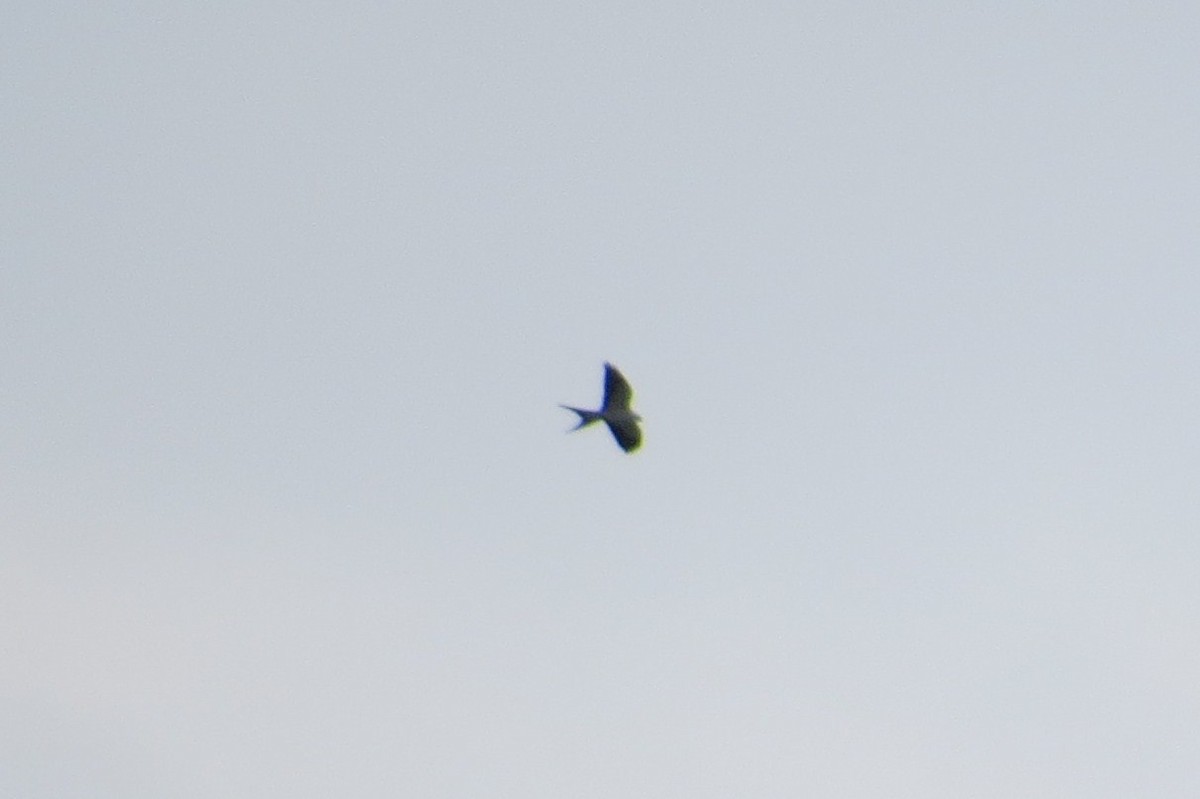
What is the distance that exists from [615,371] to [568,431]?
305 centimetres

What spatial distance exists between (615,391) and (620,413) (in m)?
0.68

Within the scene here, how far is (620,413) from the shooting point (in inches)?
2547

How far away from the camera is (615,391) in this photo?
64812 mm

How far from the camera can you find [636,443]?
213ft

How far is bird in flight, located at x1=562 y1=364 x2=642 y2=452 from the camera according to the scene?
6462cm

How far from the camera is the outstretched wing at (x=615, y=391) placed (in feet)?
213

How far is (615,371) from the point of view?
65062 mm

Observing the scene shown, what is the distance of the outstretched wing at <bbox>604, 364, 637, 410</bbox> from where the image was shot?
6481 centimetres

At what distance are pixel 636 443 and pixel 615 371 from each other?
2250 millimetres

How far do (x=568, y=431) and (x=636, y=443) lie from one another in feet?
9.39

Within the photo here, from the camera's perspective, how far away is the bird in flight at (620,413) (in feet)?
Result: 212

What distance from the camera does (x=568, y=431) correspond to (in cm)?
6300
